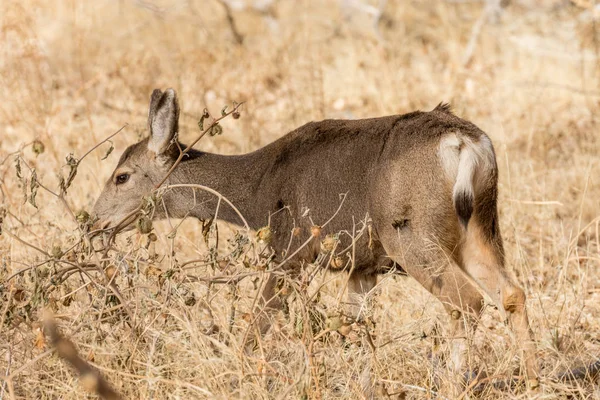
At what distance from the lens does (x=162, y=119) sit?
18.2 feet

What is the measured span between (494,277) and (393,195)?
27.6 inches

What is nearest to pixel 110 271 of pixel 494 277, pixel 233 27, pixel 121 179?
pixel 121 179

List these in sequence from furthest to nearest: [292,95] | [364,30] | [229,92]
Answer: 1. [364,30]
2. [229,92]
3. [292,95]

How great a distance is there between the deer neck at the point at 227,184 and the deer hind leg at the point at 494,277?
127cm

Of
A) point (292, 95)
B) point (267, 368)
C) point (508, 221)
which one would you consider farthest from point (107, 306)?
point (292, 95)

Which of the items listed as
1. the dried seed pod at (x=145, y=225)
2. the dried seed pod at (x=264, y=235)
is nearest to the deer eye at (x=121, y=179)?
the dried seed pod at (x=145, y=225)

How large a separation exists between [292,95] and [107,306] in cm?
520

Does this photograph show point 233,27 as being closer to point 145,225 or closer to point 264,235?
point 145,225

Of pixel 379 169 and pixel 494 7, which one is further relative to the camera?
pixel 494 7

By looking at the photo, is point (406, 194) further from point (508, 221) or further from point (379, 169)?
point (508, 221)

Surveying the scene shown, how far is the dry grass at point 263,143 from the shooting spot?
405cm

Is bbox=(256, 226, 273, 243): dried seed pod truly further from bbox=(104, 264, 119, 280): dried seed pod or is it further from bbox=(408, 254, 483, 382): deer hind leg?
bbox=(408, 254, 483, 382): deer hind leg

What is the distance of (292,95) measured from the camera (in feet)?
30.2

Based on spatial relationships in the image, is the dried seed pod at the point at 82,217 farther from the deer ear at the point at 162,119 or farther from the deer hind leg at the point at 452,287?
the deer hind leg at the point at 452,287
